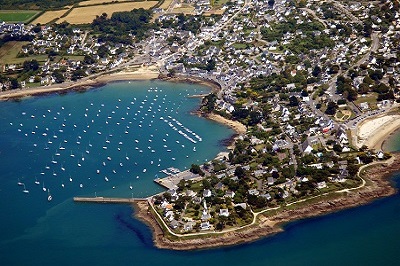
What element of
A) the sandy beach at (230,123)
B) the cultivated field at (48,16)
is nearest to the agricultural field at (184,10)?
the cultivated field at (48,16)

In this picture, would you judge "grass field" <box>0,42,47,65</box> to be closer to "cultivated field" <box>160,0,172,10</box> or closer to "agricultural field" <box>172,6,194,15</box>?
"cultivated field" <box>160,0,172,10</box>

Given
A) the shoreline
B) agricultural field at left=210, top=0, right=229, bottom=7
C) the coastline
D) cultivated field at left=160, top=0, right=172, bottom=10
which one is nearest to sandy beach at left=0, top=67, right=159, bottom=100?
cultivated field at left=160, top=0, right=172, bottom=10

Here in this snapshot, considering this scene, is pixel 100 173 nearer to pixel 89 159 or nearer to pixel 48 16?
pixel 89 159

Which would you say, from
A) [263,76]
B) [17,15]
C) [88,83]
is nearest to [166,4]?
[17,15]

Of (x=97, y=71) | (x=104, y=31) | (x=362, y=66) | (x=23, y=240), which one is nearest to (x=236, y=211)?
(x=23, y=240)

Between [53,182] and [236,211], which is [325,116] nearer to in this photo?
[236,211]

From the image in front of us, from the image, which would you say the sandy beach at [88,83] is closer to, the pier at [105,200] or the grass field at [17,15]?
the grass field at [17,15]
